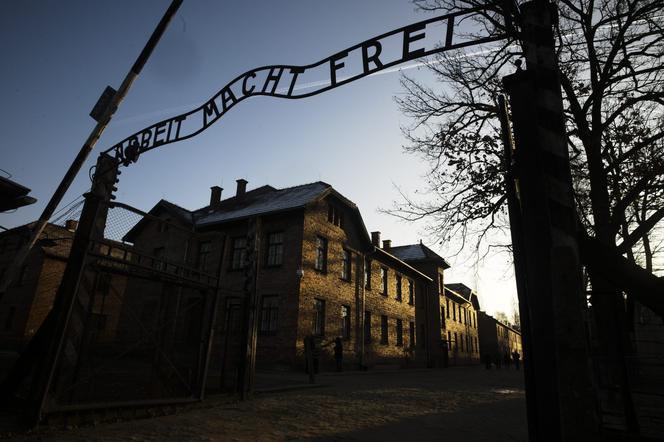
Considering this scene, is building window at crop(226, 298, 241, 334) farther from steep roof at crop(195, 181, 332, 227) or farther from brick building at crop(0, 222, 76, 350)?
brick building at crop(0, 222, 76, 350)

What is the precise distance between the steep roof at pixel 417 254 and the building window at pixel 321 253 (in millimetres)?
18074

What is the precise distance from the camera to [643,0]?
31.7 feet

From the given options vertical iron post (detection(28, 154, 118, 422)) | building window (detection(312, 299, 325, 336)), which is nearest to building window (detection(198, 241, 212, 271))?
building window (detection(312, 299, 325, 336))

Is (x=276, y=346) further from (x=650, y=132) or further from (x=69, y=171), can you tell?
(x=650, y=132)

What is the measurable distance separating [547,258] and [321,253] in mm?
17844

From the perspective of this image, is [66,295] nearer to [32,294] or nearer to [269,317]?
[269,317]

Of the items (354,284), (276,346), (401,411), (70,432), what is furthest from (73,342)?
(354,284)

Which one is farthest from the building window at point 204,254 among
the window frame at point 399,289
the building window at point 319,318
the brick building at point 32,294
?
the window frame at point 399,289

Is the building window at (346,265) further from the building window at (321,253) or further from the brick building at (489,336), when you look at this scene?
the brick building at (489,336)

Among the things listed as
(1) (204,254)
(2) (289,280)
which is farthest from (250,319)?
(1) (204,254)

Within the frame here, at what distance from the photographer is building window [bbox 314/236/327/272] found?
19.7 m

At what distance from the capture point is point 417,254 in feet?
123

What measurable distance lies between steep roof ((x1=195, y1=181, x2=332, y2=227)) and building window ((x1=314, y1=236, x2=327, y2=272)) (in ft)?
7.42

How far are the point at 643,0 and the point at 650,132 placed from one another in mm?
3342
